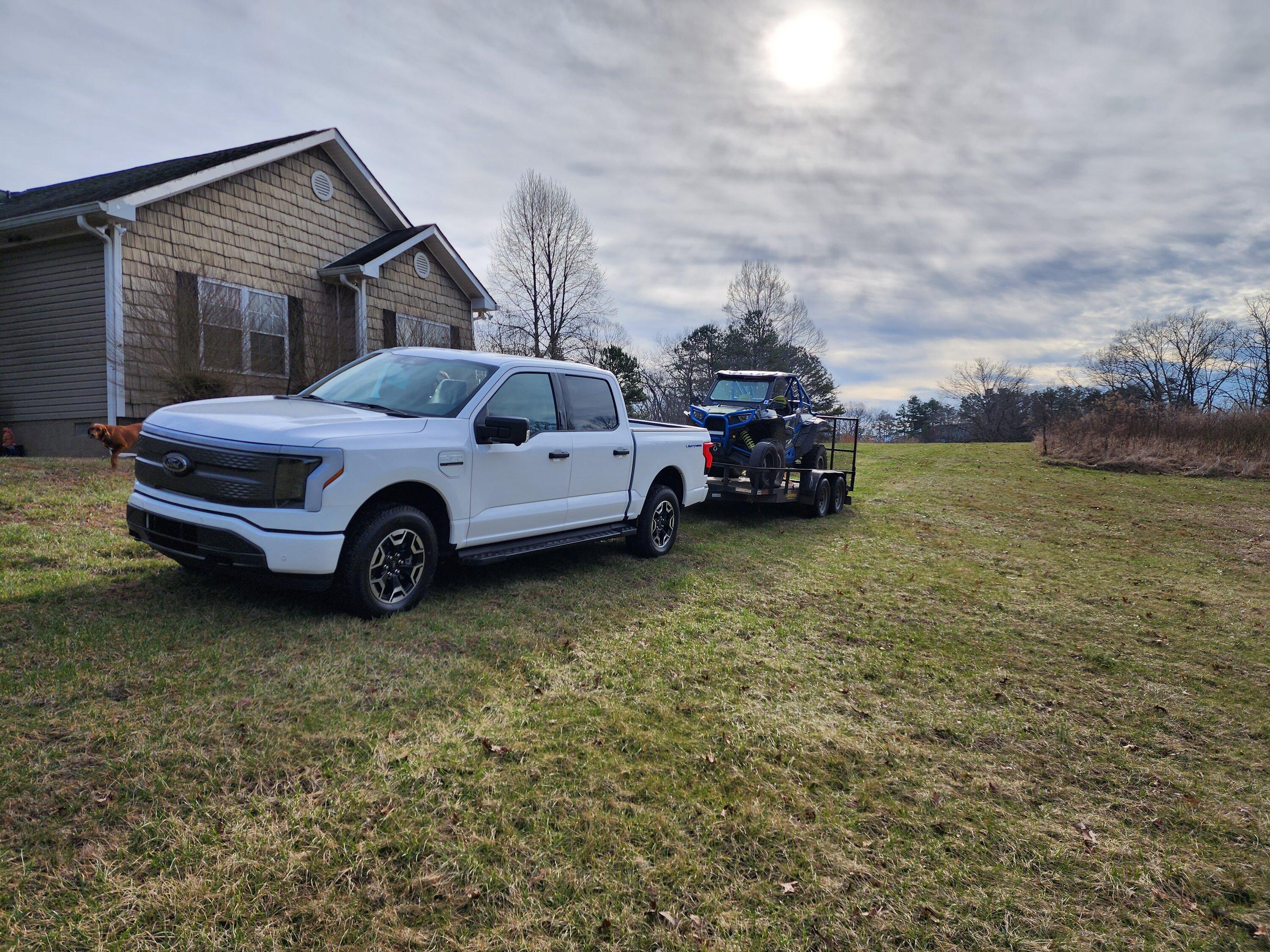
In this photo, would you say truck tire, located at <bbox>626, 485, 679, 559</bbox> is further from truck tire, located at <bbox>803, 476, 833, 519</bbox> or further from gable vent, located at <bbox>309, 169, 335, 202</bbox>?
gable vent, located at <bbox>309, 169, 335, 202</bbox>

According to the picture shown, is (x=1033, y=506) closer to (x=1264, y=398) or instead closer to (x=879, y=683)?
(x=879, y=683)

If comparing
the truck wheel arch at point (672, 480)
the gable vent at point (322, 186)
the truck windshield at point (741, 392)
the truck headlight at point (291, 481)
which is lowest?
the truck wheel arch at point (672, 480)

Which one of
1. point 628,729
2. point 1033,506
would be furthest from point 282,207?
point 1033,506

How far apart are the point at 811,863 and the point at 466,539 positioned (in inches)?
133

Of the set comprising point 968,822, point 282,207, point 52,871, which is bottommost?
point 968,822

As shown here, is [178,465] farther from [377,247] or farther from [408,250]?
[408,250]

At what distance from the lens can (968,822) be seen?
321cm

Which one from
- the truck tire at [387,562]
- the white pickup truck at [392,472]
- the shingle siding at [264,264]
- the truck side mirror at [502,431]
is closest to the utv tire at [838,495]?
the white pickup truck at [392,472]

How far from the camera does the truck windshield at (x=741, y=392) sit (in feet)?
39.7

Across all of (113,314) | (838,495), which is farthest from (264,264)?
(838,495)

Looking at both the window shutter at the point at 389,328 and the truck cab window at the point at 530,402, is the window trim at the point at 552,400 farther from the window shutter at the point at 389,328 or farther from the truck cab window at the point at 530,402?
the window shutter at the point at 389,328

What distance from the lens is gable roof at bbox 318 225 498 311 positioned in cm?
1513

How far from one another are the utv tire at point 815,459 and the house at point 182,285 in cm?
928

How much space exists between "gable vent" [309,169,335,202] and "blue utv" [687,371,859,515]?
31.1ft
